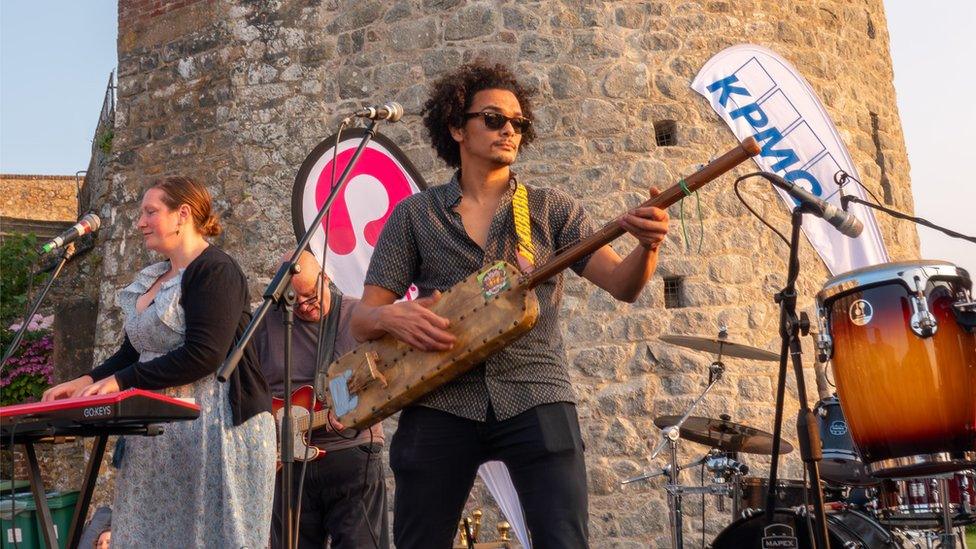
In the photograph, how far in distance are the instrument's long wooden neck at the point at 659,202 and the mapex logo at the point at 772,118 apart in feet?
18.9

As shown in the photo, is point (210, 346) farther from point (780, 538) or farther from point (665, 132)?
point (665, 132)

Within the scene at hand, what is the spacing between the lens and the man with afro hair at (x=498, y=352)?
10.5ft

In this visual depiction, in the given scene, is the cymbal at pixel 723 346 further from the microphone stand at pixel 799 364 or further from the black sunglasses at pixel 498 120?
the black sunglasses at pixel 498 120

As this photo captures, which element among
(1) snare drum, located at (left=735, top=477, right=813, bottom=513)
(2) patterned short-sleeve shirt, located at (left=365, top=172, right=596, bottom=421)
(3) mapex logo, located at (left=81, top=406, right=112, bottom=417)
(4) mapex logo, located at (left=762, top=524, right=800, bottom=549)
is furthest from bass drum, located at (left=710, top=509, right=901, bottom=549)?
(3) mapex logo, located at (left=81, top=406, right=112, bottom=417)

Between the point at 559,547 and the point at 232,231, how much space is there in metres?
6.54

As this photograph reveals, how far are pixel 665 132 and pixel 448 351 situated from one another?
5.79 metres

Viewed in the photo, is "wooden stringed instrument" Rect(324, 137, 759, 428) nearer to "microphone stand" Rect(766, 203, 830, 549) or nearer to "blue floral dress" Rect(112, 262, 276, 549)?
"microphone stand" Rect(766, 203, 830, 549)

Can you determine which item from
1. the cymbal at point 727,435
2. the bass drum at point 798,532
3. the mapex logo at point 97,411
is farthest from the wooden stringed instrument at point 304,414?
the cymbal at point 727,435

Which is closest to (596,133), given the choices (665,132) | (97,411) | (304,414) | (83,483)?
(665,132)

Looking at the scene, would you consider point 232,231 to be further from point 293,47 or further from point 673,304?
point 673,304

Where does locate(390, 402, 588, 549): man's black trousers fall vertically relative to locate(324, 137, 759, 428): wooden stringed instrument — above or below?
below

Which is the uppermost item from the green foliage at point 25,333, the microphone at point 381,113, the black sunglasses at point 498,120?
the green foliage at point 25,333

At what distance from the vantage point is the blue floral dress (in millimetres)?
4043

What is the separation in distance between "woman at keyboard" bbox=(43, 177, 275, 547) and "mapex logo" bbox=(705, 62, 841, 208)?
5.44 metres
